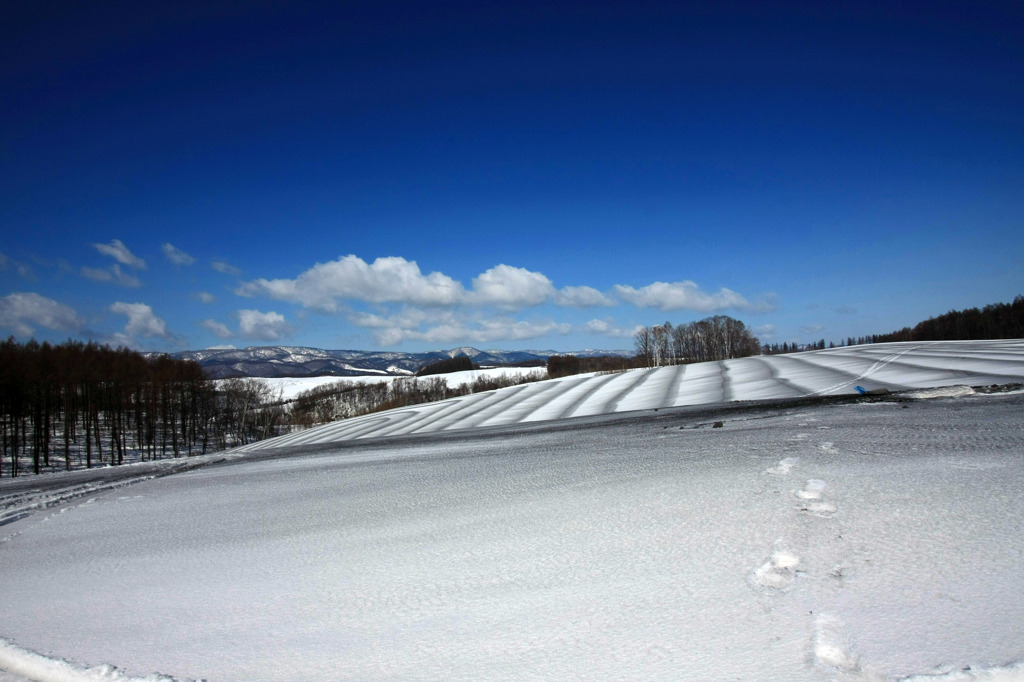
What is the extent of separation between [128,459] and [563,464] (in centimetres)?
5986

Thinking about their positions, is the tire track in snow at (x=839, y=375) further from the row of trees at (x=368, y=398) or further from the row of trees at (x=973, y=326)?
the row of trees at (x=368, y=398)

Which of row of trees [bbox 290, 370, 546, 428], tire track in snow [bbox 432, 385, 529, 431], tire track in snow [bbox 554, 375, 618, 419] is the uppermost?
tire track in snow [bbox 554, 375, 618, 419]

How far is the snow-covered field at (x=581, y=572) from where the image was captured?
91.7 inches

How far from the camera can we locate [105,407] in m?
49.9

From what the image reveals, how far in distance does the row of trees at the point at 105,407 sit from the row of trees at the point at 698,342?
5843cm

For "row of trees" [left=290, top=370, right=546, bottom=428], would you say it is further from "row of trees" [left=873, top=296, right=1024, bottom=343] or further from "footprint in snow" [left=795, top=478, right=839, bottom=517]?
"footprint in snow" [left=795, top=478, right=839, bottom=517]

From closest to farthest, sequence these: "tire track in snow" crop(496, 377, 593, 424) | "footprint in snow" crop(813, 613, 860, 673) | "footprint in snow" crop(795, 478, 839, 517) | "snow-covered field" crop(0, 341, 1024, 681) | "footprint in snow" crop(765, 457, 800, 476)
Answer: "footprint in snow" crop(813, 613, 860, 673), "snow-covered field" crop(0, 341, 1024, 681), "footprint in snow" crop(795, 478, 839, 517), "footprint in snow" crop(765, 457, 800, 476), "tire track in snow" crop(496, 377, 593, 424)

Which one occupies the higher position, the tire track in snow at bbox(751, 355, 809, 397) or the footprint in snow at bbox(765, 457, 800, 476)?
the tire track in snow at bbox(751, 355, 809, 397)

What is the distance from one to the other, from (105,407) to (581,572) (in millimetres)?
61577

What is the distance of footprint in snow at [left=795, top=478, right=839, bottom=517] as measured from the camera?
3.60 m

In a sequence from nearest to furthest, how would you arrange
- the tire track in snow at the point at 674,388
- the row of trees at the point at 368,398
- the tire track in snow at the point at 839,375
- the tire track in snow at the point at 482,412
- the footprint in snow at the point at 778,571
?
the footprint in snow at the point at 778,571 < the tire track in snow at the point at 839,375 < the tire track in snow at the point at 674,388 < the tire track in snow at the point at 482,412 < the row of trees at the point at 368,398

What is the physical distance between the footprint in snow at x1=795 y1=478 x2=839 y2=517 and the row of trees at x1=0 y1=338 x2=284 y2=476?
171 ft

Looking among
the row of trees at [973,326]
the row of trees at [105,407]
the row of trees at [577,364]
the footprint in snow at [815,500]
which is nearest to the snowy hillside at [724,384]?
the footprint in snow at [815,500]

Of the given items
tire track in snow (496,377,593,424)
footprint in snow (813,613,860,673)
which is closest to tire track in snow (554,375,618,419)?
tire track in snow (496,377,593,424)
